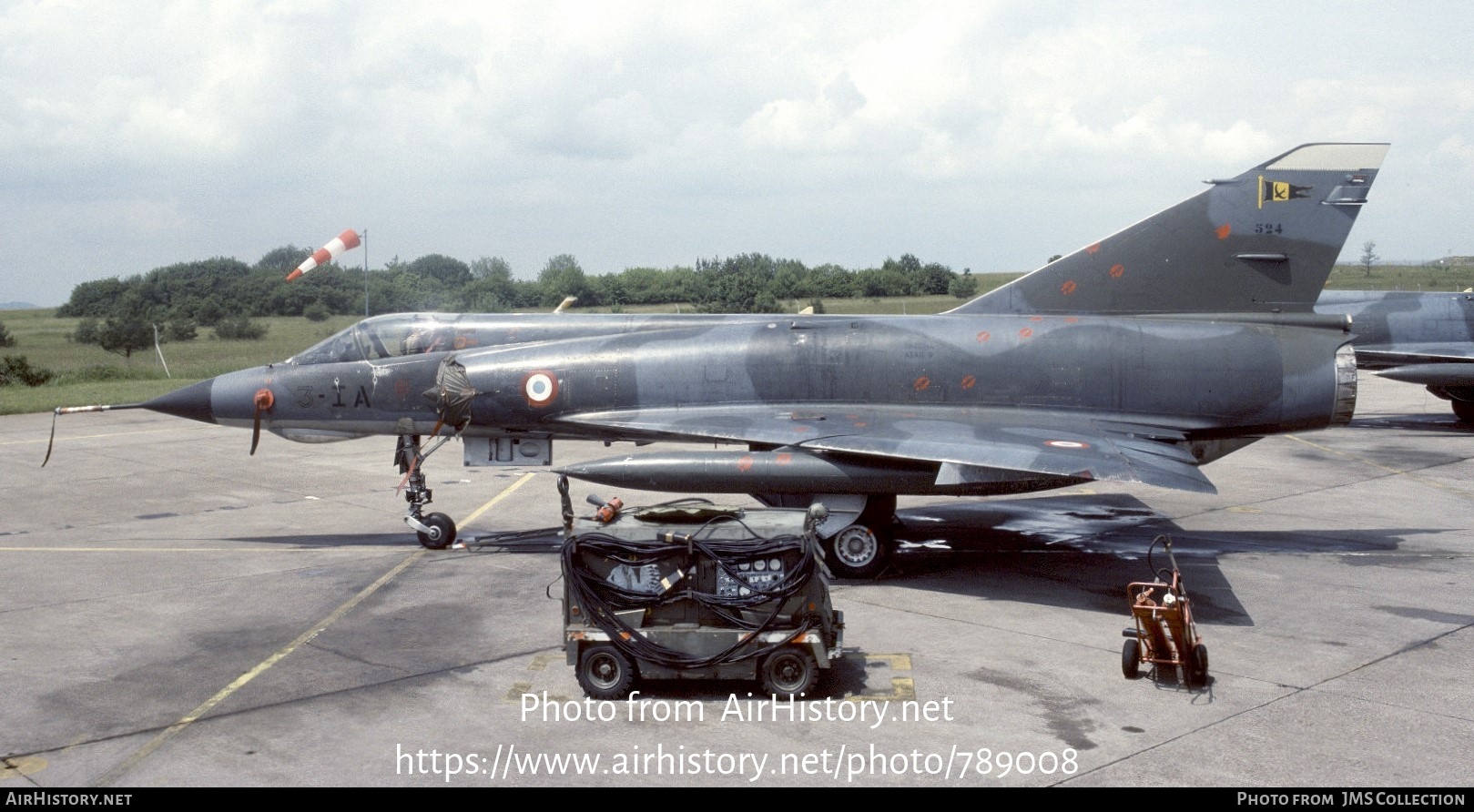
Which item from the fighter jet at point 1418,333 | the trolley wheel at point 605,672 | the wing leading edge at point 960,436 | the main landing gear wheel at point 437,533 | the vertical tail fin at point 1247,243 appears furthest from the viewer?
the fighter jet at point 1418,333

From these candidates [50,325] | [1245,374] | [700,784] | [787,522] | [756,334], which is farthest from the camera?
[50,325]

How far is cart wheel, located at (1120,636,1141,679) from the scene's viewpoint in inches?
377

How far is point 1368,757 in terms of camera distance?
788 centimetres

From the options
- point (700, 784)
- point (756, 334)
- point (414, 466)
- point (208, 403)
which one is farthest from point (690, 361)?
point (700, 784)

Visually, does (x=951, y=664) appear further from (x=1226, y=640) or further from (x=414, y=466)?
(x=414, y=466)

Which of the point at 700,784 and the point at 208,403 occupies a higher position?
the point at 208,403

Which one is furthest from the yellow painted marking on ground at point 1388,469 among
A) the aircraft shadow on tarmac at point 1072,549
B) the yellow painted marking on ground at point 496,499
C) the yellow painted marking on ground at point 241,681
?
the yellow painted marking on ground at point 241,681

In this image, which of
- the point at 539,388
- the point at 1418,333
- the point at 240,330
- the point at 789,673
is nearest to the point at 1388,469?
the point at 1418,333

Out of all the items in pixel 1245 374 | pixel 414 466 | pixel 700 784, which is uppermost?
pixel 1245 374

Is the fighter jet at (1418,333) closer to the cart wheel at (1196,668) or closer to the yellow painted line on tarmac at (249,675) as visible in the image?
the cart wheel at (1196,668)

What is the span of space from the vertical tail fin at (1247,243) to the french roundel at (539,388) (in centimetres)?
677

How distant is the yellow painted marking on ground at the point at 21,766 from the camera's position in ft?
25.4

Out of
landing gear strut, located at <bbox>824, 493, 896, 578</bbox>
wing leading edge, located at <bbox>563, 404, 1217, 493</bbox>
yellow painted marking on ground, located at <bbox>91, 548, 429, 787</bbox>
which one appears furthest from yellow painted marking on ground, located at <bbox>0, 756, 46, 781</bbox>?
landing gear strut, located at <bbox>824, 493, 896, 578</bbox>

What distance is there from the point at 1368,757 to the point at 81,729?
29.5 ft
